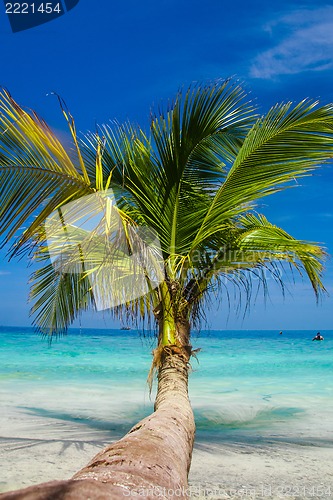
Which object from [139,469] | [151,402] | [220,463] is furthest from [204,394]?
[139,469]

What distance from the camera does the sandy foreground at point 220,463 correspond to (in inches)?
197

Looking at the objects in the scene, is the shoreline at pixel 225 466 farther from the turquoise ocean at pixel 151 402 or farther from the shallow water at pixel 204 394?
the shallow water at pixel 204 394

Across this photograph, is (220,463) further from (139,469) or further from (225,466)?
(139,469)

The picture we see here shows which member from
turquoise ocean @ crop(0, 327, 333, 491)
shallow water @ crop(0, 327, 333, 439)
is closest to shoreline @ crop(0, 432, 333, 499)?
turquoise ocean @ crop(0, 327, 333, 491)

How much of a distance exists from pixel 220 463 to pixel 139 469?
4615mm

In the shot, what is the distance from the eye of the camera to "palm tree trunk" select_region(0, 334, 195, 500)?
50.8 inches

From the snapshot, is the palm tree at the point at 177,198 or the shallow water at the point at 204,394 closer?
the palm tree at the point at 177,198

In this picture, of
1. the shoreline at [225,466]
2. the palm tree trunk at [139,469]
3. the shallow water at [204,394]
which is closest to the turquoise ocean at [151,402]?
the shallow water at [204,394]

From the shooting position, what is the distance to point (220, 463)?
5957 mm

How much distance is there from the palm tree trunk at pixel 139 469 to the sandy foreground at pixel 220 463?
2.25 metres

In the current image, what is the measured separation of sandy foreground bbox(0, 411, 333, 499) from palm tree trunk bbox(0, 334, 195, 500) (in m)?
2.25

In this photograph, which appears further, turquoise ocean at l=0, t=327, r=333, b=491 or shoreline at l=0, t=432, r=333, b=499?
turquoise ocean at l=0, t=327, r=333, b=491

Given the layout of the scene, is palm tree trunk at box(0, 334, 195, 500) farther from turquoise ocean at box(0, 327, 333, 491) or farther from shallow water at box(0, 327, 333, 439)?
turquoise ocean at box(0, 327, 333, 491)

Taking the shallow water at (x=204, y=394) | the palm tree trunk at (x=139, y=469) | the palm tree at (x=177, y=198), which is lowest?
the shallow water at (x=204, y=394)
